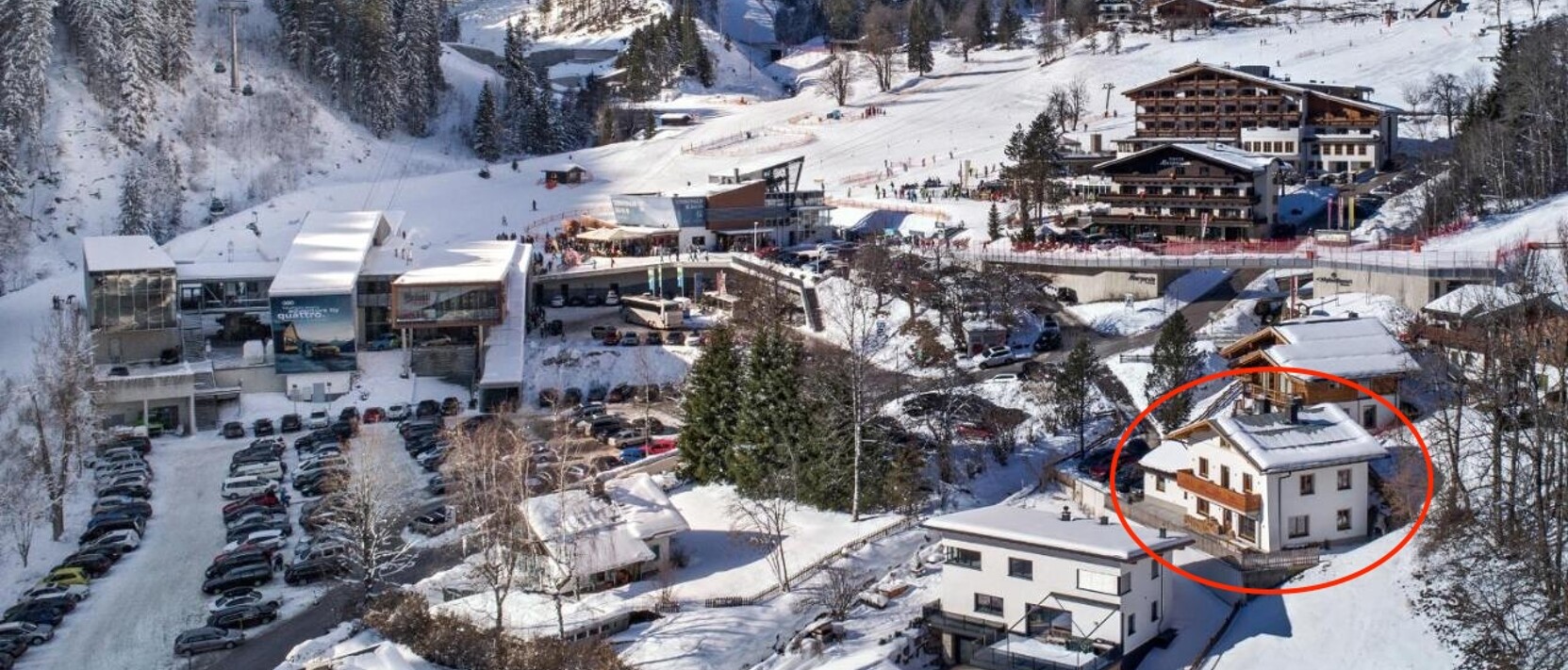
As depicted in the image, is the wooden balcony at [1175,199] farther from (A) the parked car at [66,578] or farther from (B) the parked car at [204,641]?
(A) the parked car at [66,578]

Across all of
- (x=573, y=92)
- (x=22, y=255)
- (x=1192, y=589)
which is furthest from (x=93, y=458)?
(x=573, y=92)

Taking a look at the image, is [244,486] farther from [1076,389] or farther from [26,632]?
[1076,389]

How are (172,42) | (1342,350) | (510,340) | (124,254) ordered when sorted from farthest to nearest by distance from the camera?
(172,42) < (510,340) < (124,254) < (1342,350)

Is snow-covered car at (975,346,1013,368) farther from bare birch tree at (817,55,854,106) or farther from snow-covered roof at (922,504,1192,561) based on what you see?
bare birch tree at (817,55,854,106)

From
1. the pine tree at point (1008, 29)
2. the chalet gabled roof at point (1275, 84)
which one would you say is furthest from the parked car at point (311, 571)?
the pine tree at point (1008, 29)

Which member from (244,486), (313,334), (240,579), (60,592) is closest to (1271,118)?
(313,334)

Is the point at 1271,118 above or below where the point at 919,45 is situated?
below
